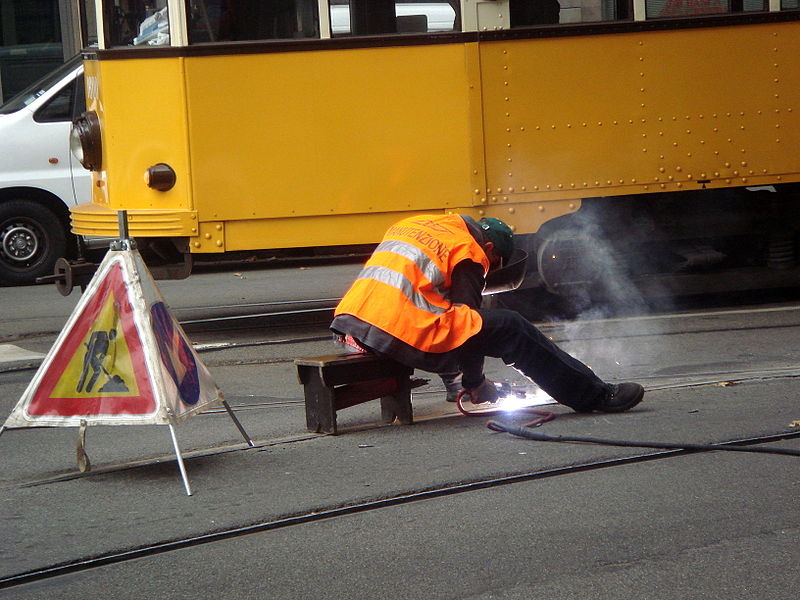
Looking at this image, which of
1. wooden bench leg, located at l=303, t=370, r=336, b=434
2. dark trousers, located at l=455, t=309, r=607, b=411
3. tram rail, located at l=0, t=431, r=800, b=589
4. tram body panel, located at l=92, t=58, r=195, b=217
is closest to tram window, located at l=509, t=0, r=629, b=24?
tram body panel, located at l=92, t=58, r=195, b=217

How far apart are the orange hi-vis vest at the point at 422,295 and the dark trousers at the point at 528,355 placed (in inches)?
4.4

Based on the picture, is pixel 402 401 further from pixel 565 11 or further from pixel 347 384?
pixel 565 11

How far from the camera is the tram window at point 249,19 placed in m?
8.48

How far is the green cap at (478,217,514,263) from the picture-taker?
240 inches

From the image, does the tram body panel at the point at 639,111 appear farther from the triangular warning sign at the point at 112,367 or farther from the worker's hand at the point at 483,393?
the triangular warning sign at the point at 112,367

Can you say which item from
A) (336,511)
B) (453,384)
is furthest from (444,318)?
(336,511)

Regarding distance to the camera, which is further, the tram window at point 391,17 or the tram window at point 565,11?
the tram window at point 565,11

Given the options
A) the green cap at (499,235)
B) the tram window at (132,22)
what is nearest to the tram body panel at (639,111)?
the tram window at (132,22)

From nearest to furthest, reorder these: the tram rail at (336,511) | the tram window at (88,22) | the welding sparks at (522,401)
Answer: the tram rail at (336,511)
the welding sparks at (522,401)
the tram window at (88,22)

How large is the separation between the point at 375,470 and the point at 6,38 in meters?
16.6

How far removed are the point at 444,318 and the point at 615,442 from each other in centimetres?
93

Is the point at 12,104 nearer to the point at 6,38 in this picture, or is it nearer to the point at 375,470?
the point at 6,38

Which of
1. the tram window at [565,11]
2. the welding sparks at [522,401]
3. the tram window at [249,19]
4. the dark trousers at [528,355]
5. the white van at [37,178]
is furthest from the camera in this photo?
the white van at [37,178]

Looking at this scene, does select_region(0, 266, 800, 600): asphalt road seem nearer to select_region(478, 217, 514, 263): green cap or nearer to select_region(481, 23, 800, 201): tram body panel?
select_region(478, 217, 514, 263): green cap
